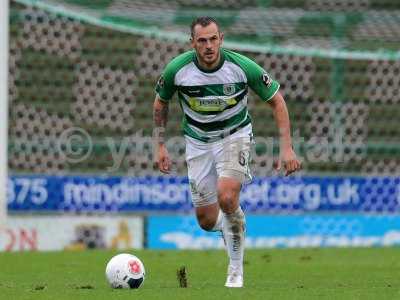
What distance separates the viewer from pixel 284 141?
324 inches

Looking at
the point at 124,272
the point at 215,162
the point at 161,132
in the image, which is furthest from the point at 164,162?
the point at 124,272

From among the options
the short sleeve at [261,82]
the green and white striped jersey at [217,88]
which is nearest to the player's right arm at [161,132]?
the green and white striped jersey at [217,88]

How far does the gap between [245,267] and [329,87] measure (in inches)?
259

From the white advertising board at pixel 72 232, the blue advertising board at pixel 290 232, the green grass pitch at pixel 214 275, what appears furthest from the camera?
the blue advertising board at pixel 290 232

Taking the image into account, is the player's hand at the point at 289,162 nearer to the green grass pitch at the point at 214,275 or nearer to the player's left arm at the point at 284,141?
the player's left arm at the point at 284,141

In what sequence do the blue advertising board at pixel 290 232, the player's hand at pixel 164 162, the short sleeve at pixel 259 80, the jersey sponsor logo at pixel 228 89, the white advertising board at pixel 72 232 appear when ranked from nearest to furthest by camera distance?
the short sleeve at pixel 259 80 → the jersey sponsor logo at pixel 228 89 → the player's hand at pixel 164 162 → the white advertising board at pixel 72 232 → the blue advertising board at pixel 290 232

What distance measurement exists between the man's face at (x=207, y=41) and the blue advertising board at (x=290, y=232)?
642 centimetres

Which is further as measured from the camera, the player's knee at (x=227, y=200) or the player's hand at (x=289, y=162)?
the player's knee at (x=227, y=200)

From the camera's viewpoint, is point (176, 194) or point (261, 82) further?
point (176, 194)

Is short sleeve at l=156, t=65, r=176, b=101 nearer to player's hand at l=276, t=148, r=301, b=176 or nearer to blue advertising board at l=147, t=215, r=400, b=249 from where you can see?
player's hand at l=276, t=148, r=301, b=176

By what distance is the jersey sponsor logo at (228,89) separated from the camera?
8.55m

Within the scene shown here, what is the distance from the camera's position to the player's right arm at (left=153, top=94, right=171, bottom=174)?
877cm

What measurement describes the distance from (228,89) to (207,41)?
0.47m

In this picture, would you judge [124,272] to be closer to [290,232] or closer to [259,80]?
[259,80]
